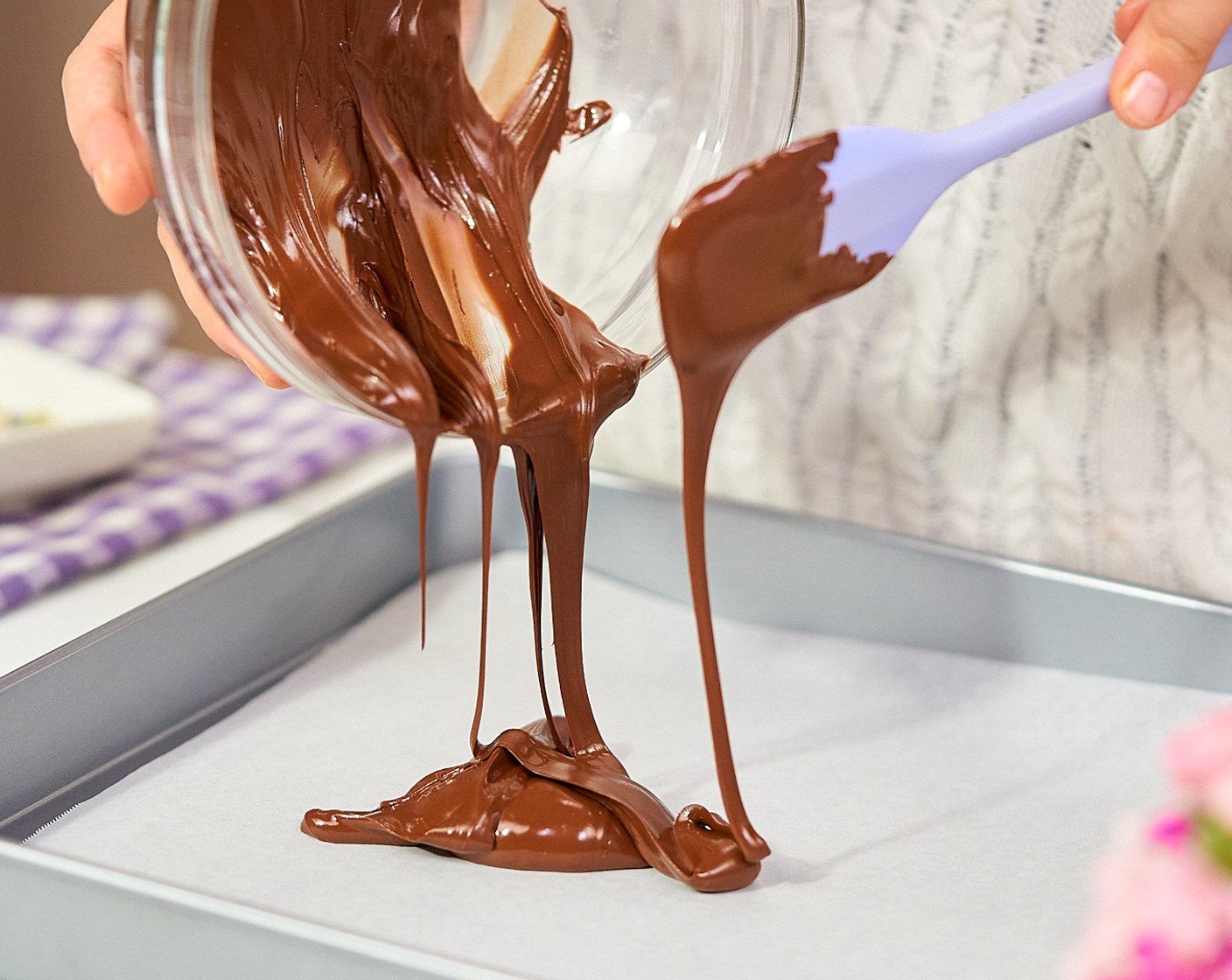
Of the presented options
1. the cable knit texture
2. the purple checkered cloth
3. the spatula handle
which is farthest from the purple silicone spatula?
the purple checkered cloth

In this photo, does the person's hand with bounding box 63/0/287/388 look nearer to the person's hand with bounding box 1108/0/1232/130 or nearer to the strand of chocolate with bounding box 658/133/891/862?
the strand of chocolate with bounding box 658/133/891/862

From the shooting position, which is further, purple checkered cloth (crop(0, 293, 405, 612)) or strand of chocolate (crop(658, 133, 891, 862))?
purple checkered cloth (crop(0, 293, 405, 612))

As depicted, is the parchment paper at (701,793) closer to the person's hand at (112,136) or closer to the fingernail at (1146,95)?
the person's hand at (112,136)

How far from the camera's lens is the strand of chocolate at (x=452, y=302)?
21.2 inches

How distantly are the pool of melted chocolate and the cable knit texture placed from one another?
0.32 m

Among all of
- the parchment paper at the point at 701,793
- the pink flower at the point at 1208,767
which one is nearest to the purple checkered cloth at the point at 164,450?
the parchment paper at the point at 701,793

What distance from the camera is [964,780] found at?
671 mm

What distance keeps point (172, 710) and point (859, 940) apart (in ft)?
1.19

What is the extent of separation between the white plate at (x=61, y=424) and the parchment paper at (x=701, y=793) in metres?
0.22

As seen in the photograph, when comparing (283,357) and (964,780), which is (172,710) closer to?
(283,357)

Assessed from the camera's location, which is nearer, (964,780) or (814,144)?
(814,144)

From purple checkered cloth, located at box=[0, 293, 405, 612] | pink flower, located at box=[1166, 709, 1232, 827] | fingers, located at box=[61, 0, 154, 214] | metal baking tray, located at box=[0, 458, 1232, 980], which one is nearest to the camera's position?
pink flower, located at box=[1166, 709, 1232, 827]

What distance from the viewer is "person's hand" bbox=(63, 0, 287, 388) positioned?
0.58 meters

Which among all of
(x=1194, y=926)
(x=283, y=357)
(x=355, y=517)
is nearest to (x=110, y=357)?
(x=355, y=517)
